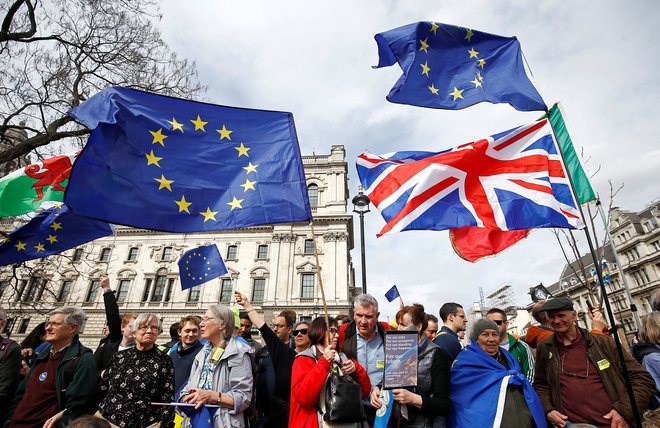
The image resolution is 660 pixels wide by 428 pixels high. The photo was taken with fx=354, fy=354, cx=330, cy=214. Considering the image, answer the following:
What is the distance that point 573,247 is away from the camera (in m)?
9.93

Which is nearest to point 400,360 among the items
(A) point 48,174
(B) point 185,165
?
(B) point 185,165

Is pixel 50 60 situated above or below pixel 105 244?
below

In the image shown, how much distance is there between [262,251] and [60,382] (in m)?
31.5

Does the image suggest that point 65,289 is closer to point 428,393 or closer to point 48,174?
point 48,174

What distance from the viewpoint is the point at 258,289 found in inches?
1294

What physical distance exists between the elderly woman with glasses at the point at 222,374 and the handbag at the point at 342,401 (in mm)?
872

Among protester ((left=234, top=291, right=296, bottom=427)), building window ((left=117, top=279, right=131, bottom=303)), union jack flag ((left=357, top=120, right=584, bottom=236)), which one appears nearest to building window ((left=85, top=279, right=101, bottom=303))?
building window ((left=117, top=279, right=131, bottom=303))

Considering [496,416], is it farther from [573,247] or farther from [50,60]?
[50,60]

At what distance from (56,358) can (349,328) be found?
312 cm

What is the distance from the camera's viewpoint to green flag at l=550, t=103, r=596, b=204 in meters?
3.83

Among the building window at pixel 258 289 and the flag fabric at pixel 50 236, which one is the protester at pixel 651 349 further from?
the building window at pixel 258 289

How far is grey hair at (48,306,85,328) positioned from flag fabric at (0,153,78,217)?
3511mm

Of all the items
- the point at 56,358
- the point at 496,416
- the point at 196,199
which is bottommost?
the point at 496,416

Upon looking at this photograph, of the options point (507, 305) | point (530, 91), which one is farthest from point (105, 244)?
point (507, 305)
